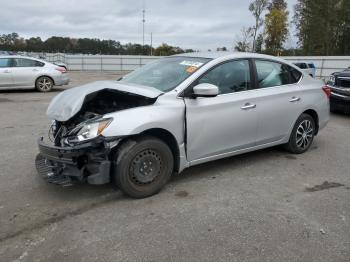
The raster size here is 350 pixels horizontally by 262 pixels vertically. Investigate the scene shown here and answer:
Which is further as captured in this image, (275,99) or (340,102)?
(340,102)

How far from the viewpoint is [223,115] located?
4.96 metres

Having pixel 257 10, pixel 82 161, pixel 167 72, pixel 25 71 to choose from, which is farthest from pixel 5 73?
Answer: pixel 257 10

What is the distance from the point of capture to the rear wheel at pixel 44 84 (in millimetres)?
14984

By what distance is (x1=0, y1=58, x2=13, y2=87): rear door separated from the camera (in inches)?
559

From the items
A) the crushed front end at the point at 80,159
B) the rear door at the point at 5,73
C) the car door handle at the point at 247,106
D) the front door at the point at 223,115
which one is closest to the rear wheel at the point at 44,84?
the rear door at the point at 5,73

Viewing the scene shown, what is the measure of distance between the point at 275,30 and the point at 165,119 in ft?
145

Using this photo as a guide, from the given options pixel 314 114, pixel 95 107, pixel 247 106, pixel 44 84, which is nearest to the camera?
pixel 95 107

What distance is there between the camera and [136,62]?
40844 millimetres

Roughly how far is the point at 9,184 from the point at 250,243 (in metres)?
3.00

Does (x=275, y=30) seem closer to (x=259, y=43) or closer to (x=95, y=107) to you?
(x=259, y=43)

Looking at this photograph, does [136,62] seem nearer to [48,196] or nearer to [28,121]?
[28,121]

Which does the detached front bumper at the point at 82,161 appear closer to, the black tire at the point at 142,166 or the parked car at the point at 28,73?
the black tire at the point at 142,166

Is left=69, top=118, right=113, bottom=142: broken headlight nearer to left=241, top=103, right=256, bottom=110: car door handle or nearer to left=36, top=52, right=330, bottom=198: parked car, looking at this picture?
left=36, top=52, right=330, bottom=198: parked car

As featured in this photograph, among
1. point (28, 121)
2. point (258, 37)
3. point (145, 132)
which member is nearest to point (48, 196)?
point (145, 132)
